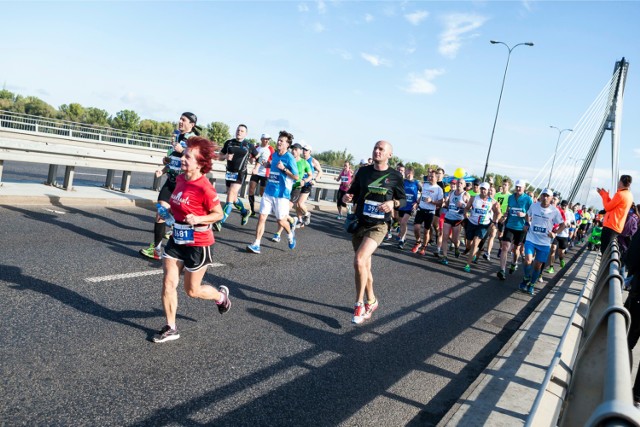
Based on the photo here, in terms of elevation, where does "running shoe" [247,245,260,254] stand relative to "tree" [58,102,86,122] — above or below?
below

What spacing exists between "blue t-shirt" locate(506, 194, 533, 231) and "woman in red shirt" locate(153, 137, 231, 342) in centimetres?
830

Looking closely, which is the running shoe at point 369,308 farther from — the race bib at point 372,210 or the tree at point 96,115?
the tree at point 96,115

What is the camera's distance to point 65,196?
10688 mm

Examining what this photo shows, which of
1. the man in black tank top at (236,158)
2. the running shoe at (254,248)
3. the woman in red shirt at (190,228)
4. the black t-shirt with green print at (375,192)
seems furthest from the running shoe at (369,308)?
the man in black tank top at (236,158)

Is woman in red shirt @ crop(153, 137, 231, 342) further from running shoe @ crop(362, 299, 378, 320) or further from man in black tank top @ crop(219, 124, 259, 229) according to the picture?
man in black tank top @ crop(219, 124, 259, 229)

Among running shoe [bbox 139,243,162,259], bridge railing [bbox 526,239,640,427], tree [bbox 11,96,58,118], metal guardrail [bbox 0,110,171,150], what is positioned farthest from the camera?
tree [bbox 11,96,58,118]

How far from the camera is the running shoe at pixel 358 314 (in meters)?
6.07

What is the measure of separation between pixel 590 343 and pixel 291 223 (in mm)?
8113

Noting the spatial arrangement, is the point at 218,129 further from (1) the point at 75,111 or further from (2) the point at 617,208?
(2) the point at 617,208

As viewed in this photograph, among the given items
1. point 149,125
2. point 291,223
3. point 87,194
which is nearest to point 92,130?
point 87,194

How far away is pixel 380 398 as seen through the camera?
13.6 feet

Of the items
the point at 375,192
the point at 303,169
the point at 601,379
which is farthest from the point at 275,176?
the point at 601,379

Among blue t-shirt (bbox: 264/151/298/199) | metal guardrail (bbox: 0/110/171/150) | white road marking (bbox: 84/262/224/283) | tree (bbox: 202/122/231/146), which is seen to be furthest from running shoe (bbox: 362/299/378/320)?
tree (bbox: 202/122/231/146)

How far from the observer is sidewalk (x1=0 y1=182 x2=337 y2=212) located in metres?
9.84
